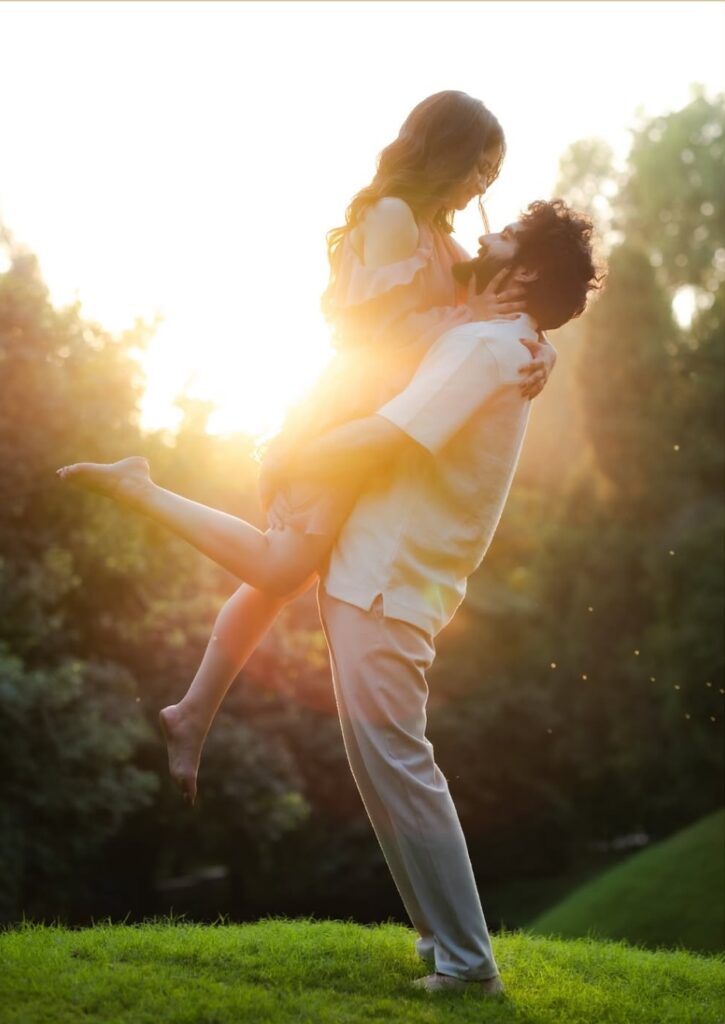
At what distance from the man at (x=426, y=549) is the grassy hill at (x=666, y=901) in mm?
5220

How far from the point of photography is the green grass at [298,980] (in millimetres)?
3195

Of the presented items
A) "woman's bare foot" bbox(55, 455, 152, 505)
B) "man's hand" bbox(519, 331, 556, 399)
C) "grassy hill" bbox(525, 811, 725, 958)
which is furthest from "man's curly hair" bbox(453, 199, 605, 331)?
"grassy hill" bbox(525, 811, 725, 958)

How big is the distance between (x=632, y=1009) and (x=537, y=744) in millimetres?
21553

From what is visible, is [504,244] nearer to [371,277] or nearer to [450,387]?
[371,277]

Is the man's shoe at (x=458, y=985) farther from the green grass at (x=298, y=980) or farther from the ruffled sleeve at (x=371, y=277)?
the ruffled sleeve at (x=371, y=277)

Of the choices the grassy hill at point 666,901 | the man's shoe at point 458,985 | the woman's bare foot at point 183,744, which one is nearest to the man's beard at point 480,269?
the woman's bare foot at point 183,744

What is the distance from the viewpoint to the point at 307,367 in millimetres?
3871

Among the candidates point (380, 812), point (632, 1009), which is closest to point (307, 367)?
point (380, 812)

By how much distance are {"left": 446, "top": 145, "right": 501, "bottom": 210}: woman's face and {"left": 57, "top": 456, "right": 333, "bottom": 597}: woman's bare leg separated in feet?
3.65

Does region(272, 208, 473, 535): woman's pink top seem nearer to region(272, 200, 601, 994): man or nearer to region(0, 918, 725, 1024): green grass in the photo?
region(272, 200, 601, 994): man

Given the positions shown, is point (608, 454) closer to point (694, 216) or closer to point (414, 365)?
point (694, 216)

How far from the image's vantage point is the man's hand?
11.4 feet

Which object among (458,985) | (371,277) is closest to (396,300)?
(371,277)

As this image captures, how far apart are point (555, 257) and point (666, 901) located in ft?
23.3
